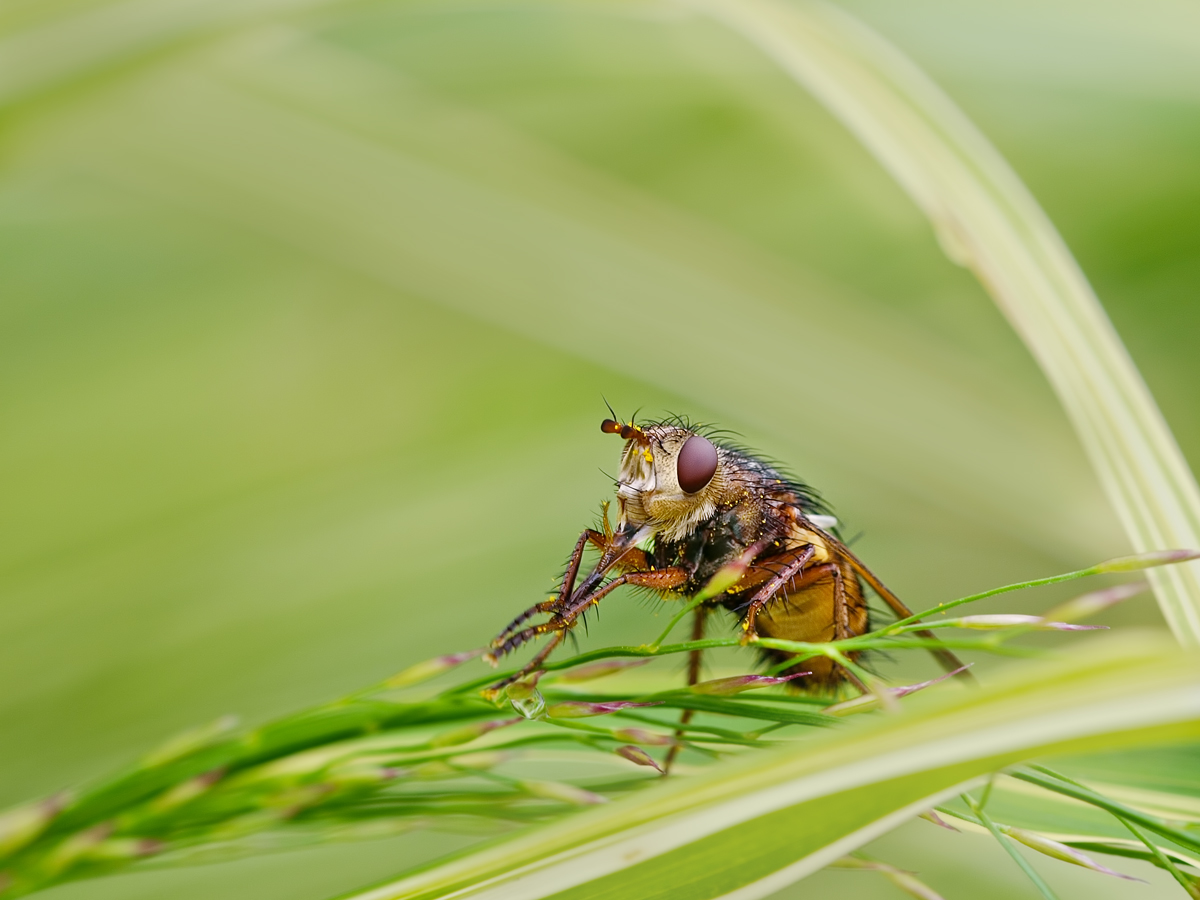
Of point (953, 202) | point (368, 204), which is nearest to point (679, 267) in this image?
point (368, 204)

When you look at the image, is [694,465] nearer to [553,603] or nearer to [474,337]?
[553,603]

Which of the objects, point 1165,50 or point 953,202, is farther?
point 1165,50

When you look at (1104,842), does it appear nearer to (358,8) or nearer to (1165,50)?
(358,8)

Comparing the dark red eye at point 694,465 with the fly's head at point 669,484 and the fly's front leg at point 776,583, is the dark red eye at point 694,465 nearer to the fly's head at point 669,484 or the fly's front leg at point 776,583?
the fly's head at point 669,484

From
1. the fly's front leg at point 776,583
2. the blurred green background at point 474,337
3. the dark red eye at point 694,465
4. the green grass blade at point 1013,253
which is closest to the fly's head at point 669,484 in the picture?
the dark red eye at point 694,465

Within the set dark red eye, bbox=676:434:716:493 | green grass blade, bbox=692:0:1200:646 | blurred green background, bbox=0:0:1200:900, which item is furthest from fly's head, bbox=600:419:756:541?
blurred green background, bbox=0:0:1200:900

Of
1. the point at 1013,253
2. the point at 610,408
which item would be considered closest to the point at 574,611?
the point at 610,408

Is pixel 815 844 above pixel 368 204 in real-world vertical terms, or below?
below
